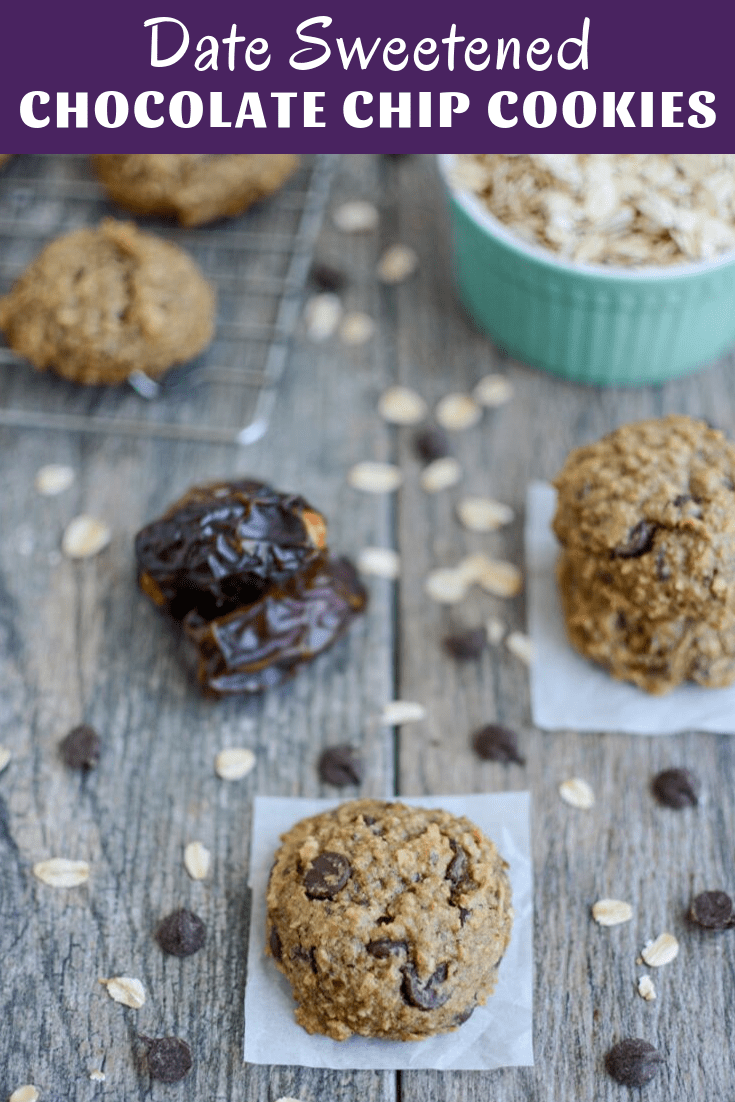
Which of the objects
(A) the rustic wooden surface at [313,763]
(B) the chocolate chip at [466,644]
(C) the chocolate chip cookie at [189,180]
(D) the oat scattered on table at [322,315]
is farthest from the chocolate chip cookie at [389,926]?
(C) the chocolate chip cookie at [189,180]

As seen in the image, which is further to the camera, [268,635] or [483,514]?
[483,514]

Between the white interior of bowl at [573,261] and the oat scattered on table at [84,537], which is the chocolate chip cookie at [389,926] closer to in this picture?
the oat scattered on table at [84,537]

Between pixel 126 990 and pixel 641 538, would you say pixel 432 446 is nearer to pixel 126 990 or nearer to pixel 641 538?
pixel 641 538

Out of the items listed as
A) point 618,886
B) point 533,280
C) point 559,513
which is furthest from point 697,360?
point 618,886

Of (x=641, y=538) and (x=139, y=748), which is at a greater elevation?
(x=641, y=538)

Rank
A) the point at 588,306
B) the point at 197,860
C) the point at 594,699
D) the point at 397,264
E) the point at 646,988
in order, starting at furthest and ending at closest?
the point at 397,264, the point at 588,306, the point at 594,699, the point at 197,860, the point at 646,988

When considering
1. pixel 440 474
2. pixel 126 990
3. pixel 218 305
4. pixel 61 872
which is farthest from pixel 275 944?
pixel 218 305

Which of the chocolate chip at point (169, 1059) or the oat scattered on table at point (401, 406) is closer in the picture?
the chocolate chip at point (169, 1059)
